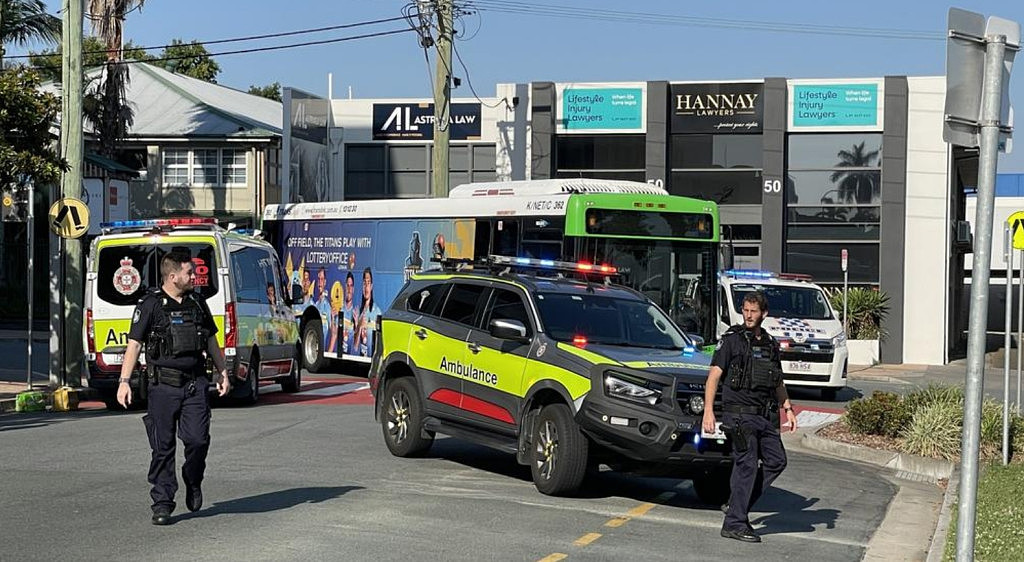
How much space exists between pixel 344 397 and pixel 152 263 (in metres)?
4.03

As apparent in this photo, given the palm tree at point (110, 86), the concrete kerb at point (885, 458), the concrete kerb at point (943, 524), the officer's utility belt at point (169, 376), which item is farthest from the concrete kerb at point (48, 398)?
the palm tree at point (110, 86)

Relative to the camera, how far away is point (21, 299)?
40.1 meters

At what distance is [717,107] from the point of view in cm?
3772

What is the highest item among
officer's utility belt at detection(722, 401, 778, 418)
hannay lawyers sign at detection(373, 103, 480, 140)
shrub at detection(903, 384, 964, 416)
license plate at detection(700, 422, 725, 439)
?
hannay lawyers sign at detection(373, 103, 480, 140)

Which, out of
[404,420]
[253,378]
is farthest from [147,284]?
[404,420]

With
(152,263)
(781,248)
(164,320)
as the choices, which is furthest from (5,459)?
(781,248)

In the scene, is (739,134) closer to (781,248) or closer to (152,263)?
(781,248)

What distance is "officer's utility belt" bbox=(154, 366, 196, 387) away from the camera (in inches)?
376

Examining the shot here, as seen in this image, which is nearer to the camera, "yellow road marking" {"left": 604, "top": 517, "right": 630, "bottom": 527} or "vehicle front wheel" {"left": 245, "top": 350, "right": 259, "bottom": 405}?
"yellow road marking" {"left": 604, "top": 517, "right": 630, "bottom": 527}

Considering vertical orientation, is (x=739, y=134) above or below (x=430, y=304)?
above

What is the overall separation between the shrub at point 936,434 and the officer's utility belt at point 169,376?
8.82 meters

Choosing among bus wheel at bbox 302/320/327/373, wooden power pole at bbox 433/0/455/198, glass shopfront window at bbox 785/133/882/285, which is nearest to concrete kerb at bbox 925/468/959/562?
bus wheel at bbox 302/320/327/373

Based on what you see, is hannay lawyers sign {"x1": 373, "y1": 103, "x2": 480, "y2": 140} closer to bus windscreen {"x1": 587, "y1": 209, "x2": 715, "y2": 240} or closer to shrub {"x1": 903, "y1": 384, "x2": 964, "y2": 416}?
bus windscreen {"x1": 587, "y1": 209, "x2": 715, "y2": 240}

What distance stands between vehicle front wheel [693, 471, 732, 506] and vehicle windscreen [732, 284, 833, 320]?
1194 centimetres
